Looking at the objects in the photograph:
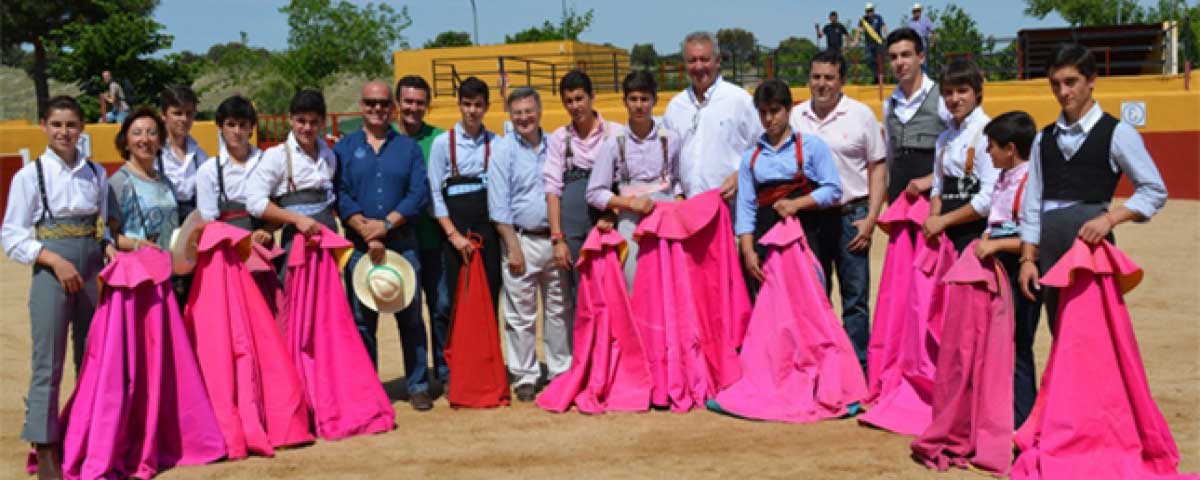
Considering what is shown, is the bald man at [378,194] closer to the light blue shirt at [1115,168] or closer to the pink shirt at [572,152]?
the pink shirt at [572,152]

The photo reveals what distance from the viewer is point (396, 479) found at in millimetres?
4988

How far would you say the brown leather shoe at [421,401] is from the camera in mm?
6281

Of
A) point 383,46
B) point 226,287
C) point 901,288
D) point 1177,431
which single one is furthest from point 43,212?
point 383,46

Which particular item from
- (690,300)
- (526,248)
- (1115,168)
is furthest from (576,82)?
(1115,168)

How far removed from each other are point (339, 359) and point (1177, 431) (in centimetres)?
387

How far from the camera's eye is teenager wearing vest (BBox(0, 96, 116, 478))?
4.97 metres

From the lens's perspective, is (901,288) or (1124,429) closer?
(1124,429)

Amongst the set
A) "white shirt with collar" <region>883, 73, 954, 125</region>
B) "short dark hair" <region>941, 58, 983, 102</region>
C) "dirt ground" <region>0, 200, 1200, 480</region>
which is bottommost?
"dirt ground" <region>0, 200, 1200, 480</region>

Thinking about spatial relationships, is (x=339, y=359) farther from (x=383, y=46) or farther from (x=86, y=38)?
(x=383, y=46)

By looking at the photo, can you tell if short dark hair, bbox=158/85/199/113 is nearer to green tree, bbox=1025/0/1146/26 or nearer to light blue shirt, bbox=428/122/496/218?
light blue shirt, bbox=428/122/496/218

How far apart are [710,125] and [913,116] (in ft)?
3.30

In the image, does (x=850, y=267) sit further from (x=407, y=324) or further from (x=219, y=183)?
(x=219, y=183)

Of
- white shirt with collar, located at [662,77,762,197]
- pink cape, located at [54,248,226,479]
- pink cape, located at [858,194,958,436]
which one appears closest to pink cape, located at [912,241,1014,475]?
pink cape, located at [858,194,958,436]

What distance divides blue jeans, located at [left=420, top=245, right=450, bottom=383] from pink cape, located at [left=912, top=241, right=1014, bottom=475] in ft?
8.67
